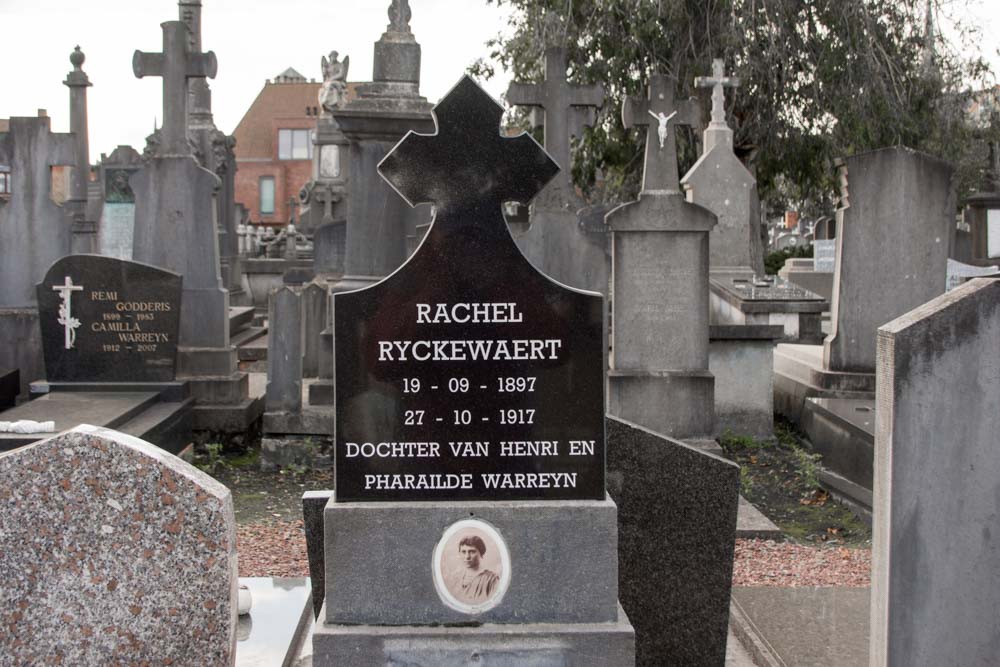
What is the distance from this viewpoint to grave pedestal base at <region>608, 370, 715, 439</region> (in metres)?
9.11

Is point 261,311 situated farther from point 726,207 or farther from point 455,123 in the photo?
point 455,123

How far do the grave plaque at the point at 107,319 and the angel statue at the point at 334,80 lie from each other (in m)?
25.2

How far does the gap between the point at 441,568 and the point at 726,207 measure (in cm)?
990

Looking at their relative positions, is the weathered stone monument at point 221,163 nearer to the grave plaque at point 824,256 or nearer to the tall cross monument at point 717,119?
the tall cross monument at point 717,119

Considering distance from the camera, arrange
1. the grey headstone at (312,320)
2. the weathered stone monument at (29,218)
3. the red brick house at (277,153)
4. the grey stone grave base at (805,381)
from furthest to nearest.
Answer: the red brick house at (277,153) → the weathered stone monument at (29,218) → the grey headstone at (312,320) → the grey stone grave base at (805,381)

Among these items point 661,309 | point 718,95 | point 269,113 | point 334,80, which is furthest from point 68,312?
point 269,113

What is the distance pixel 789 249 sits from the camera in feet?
94.3

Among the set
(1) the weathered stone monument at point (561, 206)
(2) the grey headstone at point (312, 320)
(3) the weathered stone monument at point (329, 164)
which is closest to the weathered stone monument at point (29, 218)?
(2) the grey headstone at point (312, 320)

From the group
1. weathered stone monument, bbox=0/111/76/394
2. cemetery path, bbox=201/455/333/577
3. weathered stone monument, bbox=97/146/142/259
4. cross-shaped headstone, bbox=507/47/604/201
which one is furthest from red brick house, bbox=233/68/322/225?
cemetery path, bbox=201/455/333/577

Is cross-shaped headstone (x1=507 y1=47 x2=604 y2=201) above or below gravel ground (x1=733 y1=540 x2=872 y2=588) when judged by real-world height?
above

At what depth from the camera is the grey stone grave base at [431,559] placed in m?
3.50

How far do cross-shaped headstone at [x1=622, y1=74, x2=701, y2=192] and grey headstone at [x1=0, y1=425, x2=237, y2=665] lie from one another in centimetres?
638

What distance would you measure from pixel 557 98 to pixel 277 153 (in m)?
50.9

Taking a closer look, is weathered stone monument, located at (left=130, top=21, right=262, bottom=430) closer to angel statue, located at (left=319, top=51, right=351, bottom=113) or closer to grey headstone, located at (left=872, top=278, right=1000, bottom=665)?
grey headstone, located at (left=872, top=278, right=1000, bottom=665)
